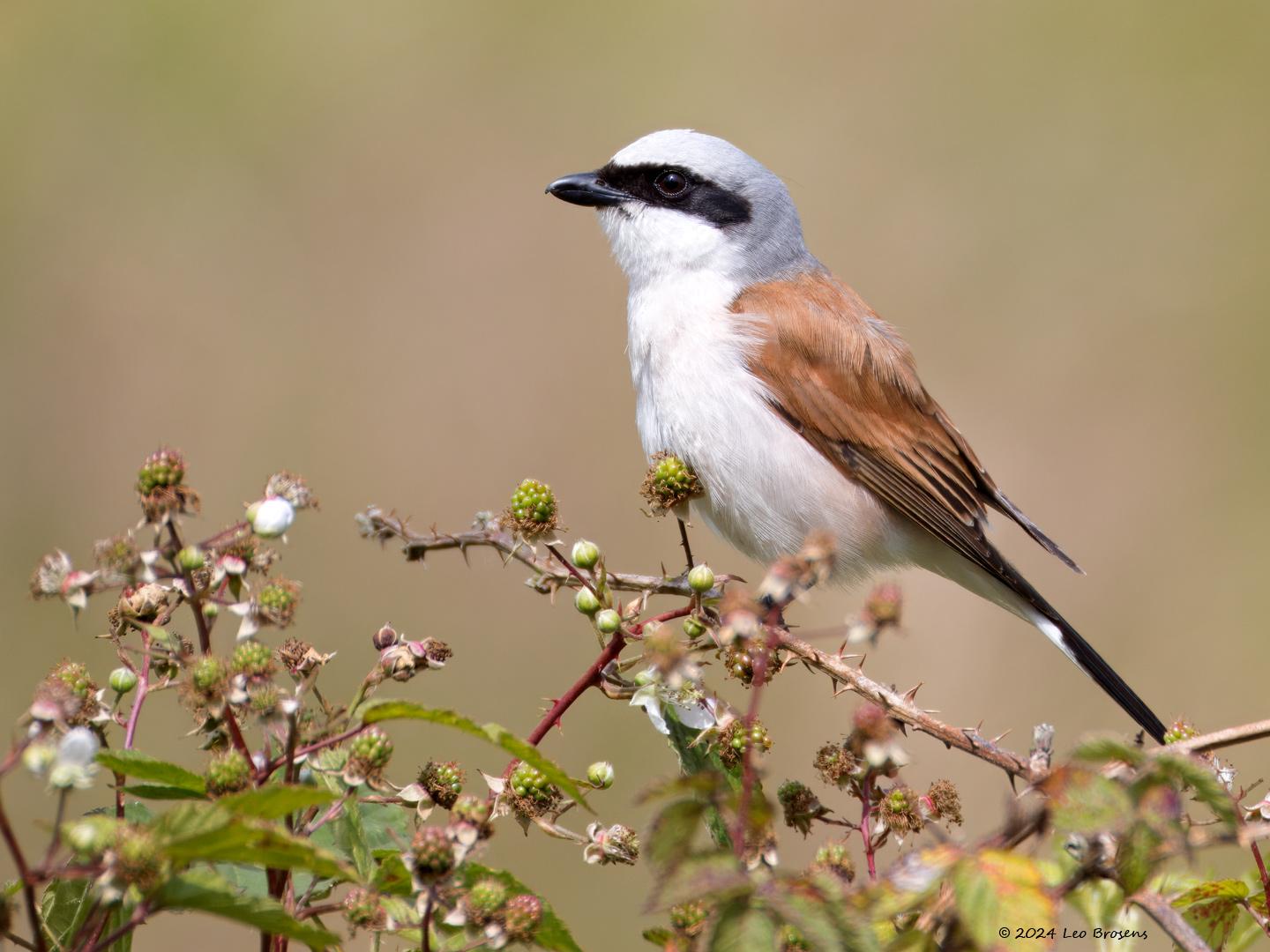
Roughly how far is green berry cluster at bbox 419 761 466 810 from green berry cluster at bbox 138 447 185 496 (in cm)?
37

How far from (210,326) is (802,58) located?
3351mm

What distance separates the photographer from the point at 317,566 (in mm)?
4984

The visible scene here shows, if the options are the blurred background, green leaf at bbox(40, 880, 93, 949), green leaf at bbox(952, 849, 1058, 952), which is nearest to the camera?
green leaf at bbox(952, 849, 1058, 952)

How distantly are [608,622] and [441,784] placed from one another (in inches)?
10.6

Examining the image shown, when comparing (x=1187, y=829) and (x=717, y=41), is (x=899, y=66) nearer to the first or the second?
(x=717, y=41)

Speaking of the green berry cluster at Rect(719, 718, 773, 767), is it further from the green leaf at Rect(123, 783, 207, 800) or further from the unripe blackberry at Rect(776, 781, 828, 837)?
Answer: the green leaf at Rect(123, 783, 207, 800)

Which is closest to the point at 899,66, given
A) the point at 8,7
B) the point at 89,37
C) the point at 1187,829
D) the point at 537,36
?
the point at 537,36

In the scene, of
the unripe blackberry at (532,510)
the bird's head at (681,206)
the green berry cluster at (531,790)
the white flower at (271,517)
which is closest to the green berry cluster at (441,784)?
the green berry cluster at (531,790)

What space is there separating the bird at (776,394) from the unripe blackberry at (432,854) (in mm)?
1919

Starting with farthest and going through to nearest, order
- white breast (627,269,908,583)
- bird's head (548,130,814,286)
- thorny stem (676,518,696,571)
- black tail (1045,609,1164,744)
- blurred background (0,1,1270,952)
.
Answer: blurred background (0,1,1270,952) → bird's head (548,130,814,286) → white breast (627,269,908,583) → black tail (1045,609,1164,744) → thorny stem (676,518,696,571)

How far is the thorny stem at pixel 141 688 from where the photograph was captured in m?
1.20

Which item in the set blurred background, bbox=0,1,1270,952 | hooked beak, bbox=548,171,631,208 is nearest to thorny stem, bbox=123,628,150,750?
hooked beak, bbox=548,171,631,208

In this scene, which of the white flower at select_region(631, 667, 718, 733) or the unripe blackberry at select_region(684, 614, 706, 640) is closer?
the white flower at select_region(631, 667, 718, 733)

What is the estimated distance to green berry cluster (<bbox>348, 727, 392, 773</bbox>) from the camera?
1119 millimetres
